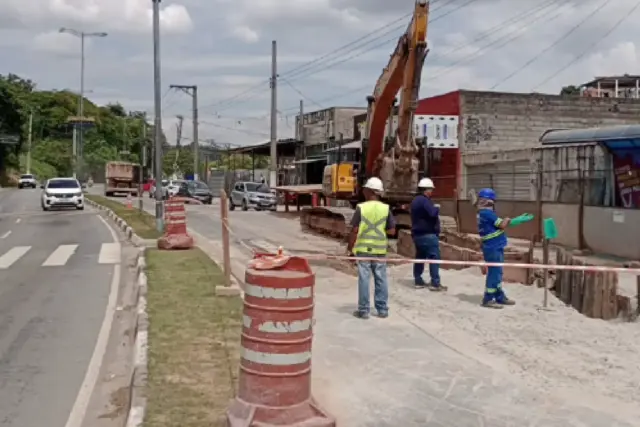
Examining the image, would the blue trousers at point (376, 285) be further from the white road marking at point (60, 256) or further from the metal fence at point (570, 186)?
the metal fence at point (570, 186)

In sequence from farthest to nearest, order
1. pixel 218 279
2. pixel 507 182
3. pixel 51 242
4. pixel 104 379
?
pixel 507 182, pixel 51 242, pixel 218 279, pixel 104 379

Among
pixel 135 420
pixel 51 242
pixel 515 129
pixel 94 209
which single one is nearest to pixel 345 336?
pixel 135 420

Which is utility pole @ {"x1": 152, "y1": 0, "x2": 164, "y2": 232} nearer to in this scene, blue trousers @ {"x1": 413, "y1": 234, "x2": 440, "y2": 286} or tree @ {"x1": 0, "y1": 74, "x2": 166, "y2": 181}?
blue trousers @ {"x1": 413, "y1": 234, "x2": 440, "y2": 286}

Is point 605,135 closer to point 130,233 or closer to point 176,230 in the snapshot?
point 176,230

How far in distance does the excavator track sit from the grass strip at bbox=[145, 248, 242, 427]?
9092mm

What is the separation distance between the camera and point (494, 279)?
11.6 metres

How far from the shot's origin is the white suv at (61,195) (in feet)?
129

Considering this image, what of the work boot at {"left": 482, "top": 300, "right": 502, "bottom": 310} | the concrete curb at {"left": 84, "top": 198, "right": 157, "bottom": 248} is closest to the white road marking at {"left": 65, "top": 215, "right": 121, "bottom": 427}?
the work boot at {"left": 482, "top": 300, "right": 502, "bottom": 310}

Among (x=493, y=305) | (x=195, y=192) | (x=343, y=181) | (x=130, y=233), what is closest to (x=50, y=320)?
(x=493, y=305)

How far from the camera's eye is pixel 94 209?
4191cm

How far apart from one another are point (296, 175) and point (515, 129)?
26526 millimetres

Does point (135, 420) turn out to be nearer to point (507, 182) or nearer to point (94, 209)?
point (507, 182)

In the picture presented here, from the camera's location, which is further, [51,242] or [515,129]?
[515,129]

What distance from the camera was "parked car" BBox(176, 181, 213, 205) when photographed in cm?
5066
